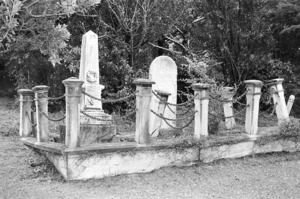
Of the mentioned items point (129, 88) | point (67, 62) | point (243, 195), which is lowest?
point (243, 195)

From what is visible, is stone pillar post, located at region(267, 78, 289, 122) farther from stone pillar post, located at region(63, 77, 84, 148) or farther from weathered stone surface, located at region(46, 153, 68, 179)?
weathered stone surface, located at region(46, 153, 68, 179)

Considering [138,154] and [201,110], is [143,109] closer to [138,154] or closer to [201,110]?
[138,154]

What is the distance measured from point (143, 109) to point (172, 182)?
1453mm

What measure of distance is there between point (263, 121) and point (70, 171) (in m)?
9.68

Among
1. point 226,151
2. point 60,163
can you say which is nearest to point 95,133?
point 60,163

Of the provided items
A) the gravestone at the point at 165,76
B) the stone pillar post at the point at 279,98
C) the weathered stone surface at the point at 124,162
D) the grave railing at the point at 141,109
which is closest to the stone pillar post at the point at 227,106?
the grave railing at the point at 141,109

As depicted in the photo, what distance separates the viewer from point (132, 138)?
343 inches

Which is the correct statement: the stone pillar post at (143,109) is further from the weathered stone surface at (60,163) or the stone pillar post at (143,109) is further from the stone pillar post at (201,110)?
the weathered stone surface at (60,163)

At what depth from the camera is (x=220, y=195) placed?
6.18 metres

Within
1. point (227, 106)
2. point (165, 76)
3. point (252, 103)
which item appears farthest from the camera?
point (165, 76)

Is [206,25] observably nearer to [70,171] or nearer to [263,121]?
[263,121]

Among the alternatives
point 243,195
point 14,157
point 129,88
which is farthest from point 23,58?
point 243,195

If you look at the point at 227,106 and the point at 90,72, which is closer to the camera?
the point at 90,72

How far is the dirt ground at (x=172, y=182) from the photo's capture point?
6.03 m
